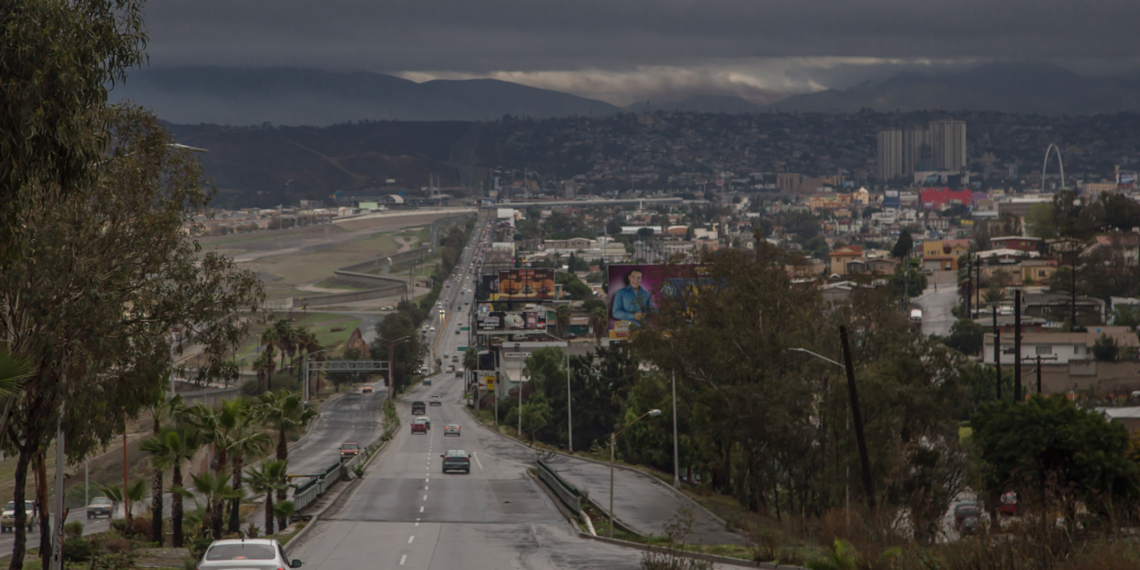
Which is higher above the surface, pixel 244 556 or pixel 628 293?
pixel 244 556

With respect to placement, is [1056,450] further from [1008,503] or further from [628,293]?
[628,293]

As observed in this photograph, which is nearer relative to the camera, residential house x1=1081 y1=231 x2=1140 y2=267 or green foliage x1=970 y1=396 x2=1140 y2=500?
green foliage x1=970 y1=396 x2=1140 y2=500

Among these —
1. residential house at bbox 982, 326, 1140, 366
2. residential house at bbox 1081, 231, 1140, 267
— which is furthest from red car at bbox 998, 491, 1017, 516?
residential house at bbox 1081, 231, 1140, 267

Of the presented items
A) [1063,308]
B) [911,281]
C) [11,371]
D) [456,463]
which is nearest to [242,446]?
[11,371]

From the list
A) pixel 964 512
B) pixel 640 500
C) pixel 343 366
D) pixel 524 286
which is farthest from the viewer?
pixel 524 286

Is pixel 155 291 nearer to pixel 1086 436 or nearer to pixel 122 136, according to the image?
pixel 122 136

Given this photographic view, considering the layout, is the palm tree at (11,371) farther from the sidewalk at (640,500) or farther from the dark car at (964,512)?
the dark car at (964,512)

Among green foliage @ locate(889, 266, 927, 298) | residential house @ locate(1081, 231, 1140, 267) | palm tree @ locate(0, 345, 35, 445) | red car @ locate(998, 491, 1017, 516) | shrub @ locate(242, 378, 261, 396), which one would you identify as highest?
palm tree @ locate(0, 345, 35, 445)

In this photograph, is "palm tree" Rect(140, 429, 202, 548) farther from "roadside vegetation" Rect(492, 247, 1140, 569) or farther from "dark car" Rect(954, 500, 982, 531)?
"dark car" Rect(954, 500, 982, 531)
